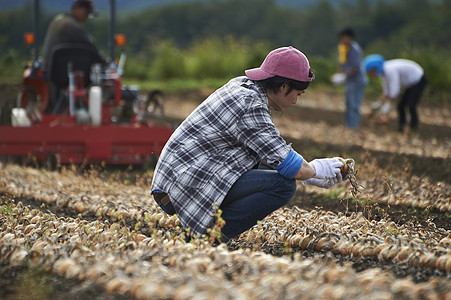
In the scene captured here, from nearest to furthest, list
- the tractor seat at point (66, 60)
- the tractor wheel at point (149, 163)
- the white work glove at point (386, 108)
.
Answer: the tractor seat at point (66, 60) < the tractor wheel at point (149, 163) < the white work glove at point (386, 108)

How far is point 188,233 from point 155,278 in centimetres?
92

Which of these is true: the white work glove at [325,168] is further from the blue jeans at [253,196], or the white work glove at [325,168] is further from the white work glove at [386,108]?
the white work glove at [386,108]

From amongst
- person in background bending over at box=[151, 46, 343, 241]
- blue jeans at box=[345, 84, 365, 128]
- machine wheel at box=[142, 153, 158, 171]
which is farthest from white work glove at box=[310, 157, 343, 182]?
blue jeans at box=[345, 84, 365, 128]

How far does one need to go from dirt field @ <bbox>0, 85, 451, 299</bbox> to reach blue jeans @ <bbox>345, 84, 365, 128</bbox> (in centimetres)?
405

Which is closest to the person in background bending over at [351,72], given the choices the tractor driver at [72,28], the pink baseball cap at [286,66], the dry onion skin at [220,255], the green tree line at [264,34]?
the tractor driver at [72,28]

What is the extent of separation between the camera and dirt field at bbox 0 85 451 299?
9.09 ft

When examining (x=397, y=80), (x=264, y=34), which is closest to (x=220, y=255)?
(x=397, y=80)

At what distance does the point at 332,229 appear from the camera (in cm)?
423

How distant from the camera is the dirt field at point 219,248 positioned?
2770 millimetres

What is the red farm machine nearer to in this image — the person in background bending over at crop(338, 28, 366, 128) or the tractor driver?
the tractor driver

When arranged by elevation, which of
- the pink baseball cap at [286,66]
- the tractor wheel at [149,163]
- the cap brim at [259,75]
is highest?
the pink baseball cap at [286,66]

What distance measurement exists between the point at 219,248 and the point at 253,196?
522 millimetres

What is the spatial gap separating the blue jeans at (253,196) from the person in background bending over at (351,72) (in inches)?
293

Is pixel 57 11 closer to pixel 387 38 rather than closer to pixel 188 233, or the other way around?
pixel 188 233
